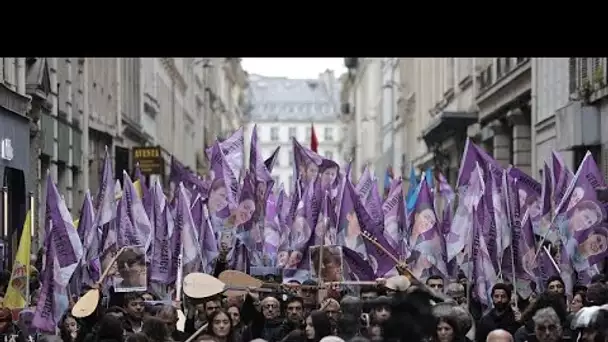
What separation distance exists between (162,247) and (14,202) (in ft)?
39.2

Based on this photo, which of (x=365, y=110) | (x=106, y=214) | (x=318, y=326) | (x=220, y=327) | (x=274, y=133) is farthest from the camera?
(x=274, y=133)

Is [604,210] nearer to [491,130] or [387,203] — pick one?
[387,203]

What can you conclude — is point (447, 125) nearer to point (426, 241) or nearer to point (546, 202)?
point (546, 202)

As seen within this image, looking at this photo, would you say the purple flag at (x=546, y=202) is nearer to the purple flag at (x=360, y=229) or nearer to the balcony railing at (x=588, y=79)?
the purple flag at (x=360, y=229)

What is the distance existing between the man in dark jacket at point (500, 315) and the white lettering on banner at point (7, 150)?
15.1m

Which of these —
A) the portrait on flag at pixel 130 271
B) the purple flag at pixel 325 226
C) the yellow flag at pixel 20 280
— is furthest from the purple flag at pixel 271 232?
the yellow flag at pixel 20 280

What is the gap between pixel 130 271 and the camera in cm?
1522

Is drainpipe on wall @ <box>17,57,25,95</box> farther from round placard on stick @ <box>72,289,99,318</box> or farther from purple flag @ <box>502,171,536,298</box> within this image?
round placard on stick @ <box>72,289,99,318</box>

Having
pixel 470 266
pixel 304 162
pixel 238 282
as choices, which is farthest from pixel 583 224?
pixel 304 162

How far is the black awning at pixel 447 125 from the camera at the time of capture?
4391 cm

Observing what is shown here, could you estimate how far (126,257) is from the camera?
15.3m
